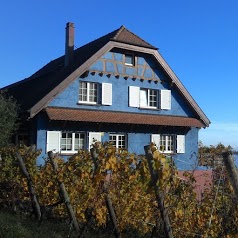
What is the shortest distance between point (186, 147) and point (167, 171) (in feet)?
54.7

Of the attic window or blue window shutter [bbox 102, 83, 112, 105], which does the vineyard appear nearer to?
blue window shutter [bbox 102, 83, 112, 105]

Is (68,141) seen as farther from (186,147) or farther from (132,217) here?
(132,217)

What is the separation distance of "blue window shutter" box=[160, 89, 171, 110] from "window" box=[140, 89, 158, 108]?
1.27ft

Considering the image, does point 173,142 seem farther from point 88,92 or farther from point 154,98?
point 88,92

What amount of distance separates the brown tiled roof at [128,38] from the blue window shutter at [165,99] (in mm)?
2414

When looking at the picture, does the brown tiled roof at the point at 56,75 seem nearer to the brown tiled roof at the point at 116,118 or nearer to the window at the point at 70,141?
the brown tiled roof at the point at 116,118

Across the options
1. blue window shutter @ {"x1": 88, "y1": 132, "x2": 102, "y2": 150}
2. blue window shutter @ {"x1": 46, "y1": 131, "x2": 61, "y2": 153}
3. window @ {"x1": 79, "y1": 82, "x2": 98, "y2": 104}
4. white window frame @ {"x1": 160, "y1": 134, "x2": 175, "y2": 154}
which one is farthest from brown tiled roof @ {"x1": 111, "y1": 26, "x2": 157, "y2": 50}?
blue window shutter @ {"x1": 46, "y1": 131, "x2": 61, "y2": 153}

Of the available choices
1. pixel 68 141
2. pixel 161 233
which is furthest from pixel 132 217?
pixel 68 141

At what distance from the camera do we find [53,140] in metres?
16.9

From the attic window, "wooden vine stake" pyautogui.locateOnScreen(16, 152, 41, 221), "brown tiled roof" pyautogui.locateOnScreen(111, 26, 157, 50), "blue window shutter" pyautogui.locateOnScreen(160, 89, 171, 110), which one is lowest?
"wooden vine stake" pyautogui.locateOnScreen(16, 152, 41, 221)

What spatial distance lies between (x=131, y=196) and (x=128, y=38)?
14.2 metres

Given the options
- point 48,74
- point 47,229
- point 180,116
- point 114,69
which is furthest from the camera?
point 48,74

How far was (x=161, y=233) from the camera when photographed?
243 inches

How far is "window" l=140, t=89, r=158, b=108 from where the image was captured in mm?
20072
